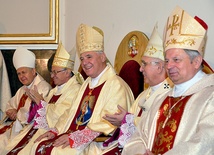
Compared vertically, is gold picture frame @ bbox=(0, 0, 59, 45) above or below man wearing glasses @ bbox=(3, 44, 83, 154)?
above

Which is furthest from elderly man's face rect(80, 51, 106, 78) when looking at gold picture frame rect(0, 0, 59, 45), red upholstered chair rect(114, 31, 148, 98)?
gold picture frame rect(0, 0, 59, 45)

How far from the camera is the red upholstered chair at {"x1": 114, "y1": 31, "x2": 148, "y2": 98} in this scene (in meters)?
5.27

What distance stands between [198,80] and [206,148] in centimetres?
52

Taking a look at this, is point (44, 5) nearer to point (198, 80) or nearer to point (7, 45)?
point (7, 45)

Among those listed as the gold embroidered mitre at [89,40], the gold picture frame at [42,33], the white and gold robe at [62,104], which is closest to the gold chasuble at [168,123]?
the gold embroidered mitre at [89,40]

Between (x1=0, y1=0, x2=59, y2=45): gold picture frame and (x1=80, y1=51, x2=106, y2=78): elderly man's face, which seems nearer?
(x1=80, y1=51, x2=106, y2=78): elderly man's face

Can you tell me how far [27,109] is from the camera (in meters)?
6.14

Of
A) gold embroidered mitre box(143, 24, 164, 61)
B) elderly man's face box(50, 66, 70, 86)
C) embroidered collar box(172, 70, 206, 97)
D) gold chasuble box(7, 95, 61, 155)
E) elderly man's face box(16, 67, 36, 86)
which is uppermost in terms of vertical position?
gold embroidered mitre box(143, 24, 164, 61)

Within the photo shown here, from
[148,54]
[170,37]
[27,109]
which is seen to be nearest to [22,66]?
[27,109]

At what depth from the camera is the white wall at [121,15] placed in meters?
4.66

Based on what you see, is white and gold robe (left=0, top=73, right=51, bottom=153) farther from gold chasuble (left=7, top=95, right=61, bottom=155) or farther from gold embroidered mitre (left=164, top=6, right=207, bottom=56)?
gold embroidered mitre (left=164, top=6, right=207, bottom=56)

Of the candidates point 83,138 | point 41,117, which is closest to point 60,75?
point 41,117

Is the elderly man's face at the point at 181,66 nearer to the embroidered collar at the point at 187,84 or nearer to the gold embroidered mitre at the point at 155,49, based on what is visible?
the embroidered collar at the point at 187,84

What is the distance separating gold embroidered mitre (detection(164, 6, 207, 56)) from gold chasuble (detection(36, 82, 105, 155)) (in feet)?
4.83
